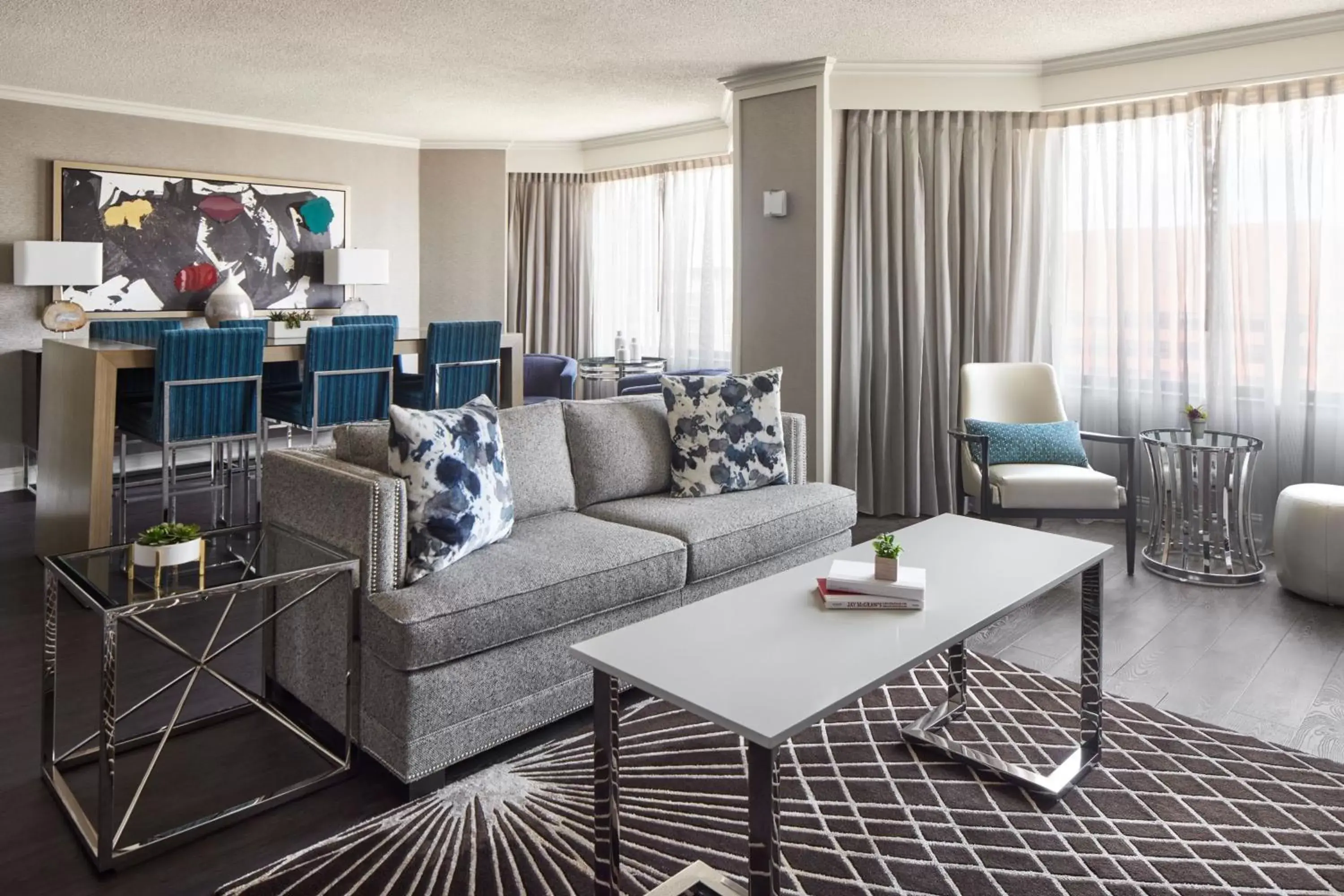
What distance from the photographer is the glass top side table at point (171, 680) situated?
1946 millimetres

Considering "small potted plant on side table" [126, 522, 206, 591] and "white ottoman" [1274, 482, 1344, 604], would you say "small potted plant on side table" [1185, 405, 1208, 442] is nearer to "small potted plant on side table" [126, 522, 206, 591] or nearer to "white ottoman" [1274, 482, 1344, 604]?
"white ottoman" [1274, 482, 1344, 604]

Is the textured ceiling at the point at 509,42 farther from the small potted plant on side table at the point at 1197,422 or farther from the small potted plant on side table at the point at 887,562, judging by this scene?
the small potted plant on side table at the point at 887,562

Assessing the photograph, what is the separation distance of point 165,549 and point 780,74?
389cm

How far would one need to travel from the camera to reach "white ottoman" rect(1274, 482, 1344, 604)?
3533mm

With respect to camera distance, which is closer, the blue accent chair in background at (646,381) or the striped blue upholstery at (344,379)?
the striped blue upholstery at (344,379)

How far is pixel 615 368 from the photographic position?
6.63 m

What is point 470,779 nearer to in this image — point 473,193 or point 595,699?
point 595,699

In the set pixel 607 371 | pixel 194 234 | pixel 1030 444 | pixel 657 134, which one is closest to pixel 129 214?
pixel 194 234

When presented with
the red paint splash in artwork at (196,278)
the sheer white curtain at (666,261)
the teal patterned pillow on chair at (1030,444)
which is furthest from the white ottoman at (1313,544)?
the red paint splash in artwork at (196,278)

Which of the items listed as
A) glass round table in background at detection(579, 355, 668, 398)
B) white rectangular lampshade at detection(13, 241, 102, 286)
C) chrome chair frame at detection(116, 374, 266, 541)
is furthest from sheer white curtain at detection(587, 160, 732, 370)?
white rectangular lampshade at detection(13, 241, 102, 286)

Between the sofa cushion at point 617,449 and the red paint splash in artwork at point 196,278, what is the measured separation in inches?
157

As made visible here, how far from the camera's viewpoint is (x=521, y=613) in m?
2.35

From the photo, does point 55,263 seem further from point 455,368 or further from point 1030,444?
point 1030,444

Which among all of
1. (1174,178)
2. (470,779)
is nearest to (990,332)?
(1174,178)
